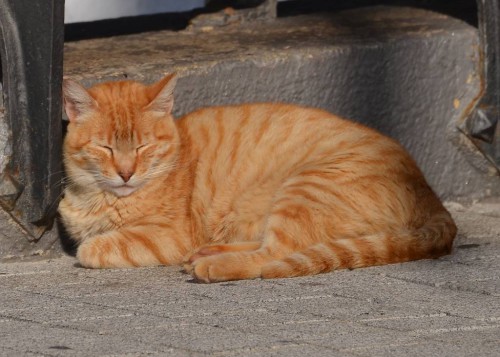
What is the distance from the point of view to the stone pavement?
11.8 feet

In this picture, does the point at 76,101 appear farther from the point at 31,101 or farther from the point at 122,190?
the point at 122,190

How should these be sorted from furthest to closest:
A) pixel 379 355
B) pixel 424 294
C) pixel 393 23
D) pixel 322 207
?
1. pixel 393 23
2. pixel 322 207
3. pixel 424 294
4. pixel 379 355

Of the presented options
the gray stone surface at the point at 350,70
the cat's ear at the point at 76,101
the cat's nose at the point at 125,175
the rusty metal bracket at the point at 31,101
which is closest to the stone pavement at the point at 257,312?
the rusty metal bracket at the point at 31,101

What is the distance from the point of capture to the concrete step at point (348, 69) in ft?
18.1

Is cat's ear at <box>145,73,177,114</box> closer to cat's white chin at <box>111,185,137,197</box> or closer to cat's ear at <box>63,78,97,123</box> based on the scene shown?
cat's ear at <box>63,78,97,123</box>

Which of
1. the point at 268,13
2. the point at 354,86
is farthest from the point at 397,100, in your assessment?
the point at 268,13

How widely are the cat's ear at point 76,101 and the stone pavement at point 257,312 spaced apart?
676 millimetres

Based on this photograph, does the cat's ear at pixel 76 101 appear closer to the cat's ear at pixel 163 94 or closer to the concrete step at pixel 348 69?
the cat's ear at pixel 163 94

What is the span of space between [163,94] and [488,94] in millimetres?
1959

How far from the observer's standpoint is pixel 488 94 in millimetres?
6027

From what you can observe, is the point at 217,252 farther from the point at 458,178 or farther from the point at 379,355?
the point at 458,178

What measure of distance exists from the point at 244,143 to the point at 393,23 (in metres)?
1.55

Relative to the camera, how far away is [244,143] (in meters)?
5.22

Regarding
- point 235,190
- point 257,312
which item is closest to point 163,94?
point 235,190
